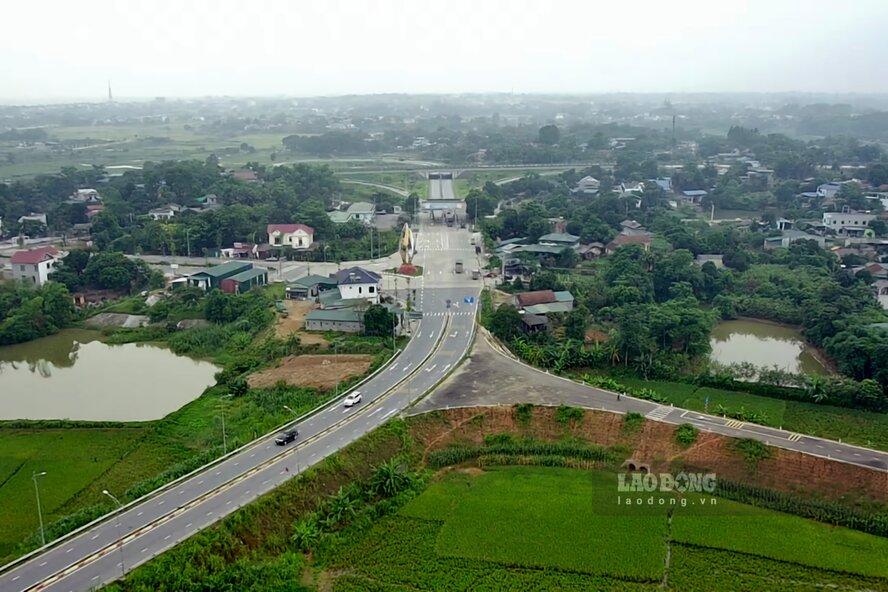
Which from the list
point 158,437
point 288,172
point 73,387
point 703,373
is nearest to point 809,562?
point 703,373

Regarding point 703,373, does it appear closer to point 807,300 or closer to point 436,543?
point 807,300

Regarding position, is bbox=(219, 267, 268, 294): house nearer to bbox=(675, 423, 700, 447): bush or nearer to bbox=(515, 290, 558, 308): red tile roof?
bbox=(515, 290, 558, 308): red tile roof

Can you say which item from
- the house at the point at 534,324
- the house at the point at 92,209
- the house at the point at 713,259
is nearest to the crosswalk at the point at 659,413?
the house at the point at 534,324

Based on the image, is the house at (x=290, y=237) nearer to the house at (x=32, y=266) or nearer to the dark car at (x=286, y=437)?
the house at (x=32, y=266)

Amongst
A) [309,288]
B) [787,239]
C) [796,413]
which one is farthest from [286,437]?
[787,239]

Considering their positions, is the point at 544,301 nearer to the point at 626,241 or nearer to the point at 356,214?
the point at 626,241
